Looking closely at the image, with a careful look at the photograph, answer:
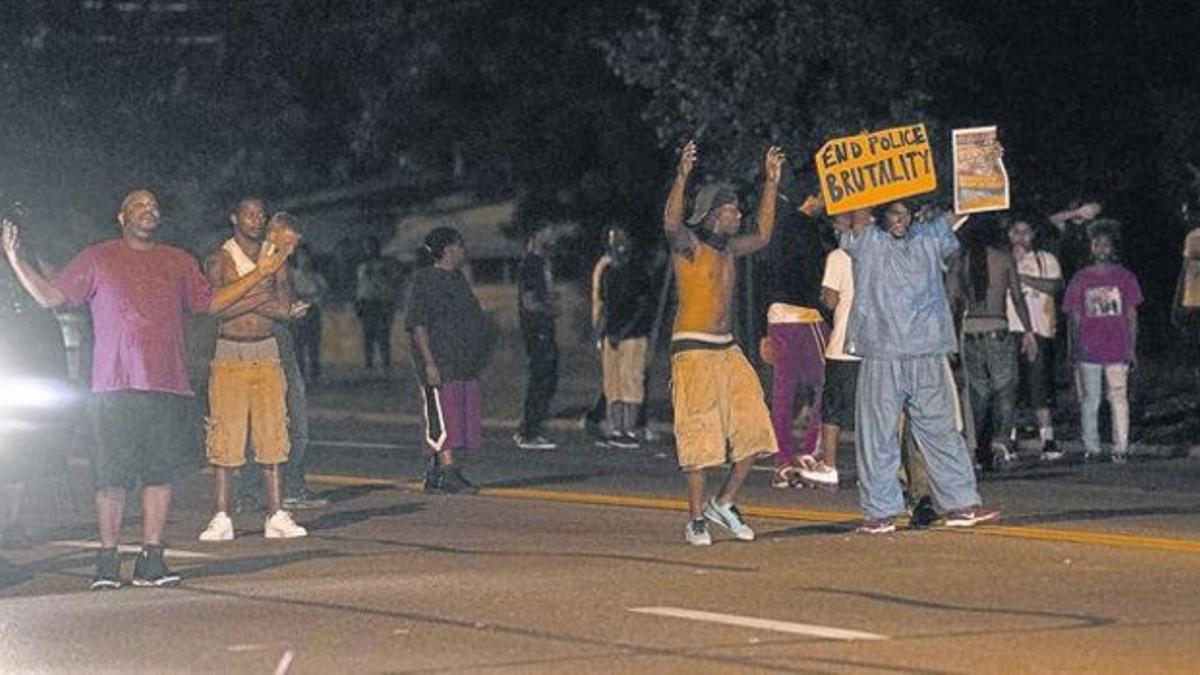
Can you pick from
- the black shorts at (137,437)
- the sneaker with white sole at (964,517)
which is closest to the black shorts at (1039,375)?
the sneaker with white sole at (964,517)

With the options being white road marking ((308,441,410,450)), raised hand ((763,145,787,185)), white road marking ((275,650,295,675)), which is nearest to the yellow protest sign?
raised hand ((763,145,787,185))

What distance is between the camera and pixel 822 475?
20.1 m

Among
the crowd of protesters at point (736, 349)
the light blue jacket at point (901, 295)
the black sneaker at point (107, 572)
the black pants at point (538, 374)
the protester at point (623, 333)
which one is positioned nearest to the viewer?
the black sneaker at point (107, 572)

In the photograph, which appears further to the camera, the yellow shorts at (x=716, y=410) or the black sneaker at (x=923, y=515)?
the black sneaker at (x=923, y=515)

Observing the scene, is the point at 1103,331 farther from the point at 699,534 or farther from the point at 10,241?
the point at 10,241

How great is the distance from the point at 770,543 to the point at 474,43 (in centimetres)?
2943

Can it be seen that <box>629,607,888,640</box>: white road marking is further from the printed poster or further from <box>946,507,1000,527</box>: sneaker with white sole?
the printed poster

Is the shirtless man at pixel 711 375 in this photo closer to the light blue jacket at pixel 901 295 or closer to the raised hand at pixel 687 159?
the raised hand at pixel 687 159

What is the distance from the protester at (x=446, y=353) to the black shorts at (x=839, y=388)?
267cm

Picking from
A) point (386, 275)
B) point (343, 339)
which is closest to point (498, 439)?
point (386, 275)

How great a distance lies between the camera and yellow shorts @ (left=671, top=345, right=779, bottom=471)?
1623cm

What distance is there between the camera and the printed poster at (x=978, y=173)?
17672 mm

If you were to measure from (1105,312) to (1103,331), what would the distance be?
14 cm

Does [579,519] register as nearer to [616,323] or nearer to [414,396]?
[616,323]
